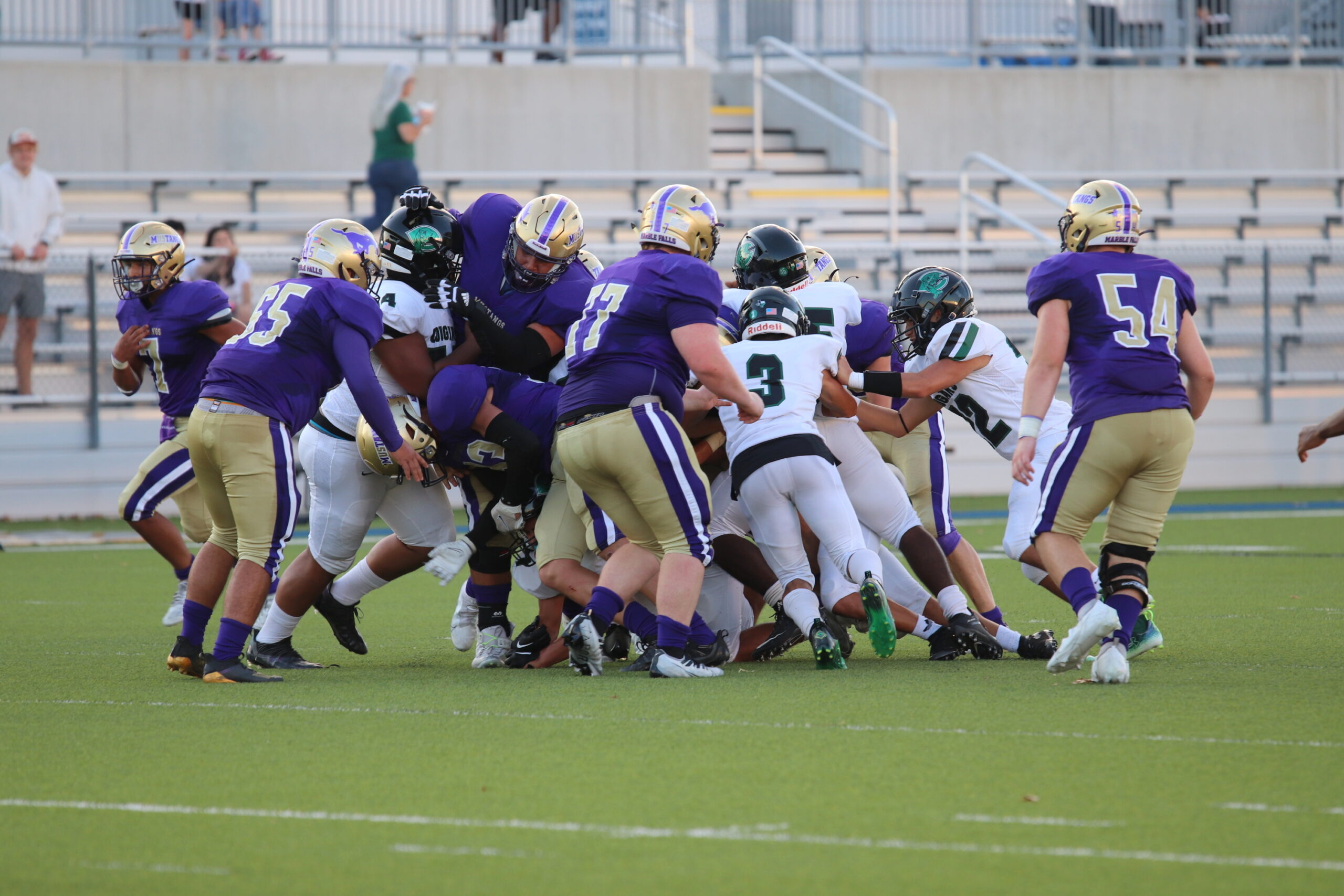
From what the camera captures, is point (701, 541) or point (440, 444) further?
point (440, 444)

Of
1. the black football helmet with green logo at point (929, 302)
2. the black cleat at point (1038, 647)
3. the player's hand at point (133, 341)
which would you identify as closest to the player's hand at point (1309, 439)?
the black cleat at point (1038, 647)

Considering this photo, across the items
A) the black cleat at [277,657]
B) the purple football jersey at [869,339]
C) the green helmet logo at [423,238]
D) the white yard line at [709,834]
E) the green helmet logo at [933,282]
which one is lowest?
the black cleat at [277,657]

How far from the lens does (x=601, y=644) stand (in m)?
6.10

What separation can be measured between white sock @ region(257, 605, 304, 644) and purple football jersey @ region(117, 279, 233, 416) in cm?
150

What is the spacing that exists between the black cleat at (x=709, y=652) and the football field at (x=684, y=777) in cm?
20

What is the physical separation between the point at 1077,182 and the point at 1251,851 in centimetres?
1748

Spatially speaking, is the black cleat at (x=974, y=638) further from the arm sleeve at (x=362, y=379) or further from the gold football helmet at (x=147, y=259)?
the gold football helmet at (x=147, y=259)

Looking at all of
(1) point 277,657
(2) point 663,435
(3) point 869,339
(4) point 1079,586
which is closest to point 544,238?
(2) point 663,435

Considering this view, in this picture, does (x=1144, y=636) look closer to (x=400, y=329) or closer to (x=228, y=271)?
(x=400, y=329)

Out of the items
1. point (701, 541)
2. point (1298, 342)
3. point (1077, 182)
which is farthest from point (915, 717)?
point (1077, 182)

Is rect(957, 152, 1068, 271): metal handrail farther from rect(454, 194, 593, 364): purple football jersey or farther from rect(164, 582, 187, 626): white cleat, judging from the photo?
rect(164, 582, 187, 626): white cleat

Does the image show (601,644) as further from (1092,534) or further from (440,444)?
(1092,534)

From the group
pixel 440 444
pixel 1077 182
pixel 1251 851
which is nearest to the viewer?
pixel 1251 851

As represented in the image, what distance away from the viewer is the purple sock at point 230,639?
19.7 ft
